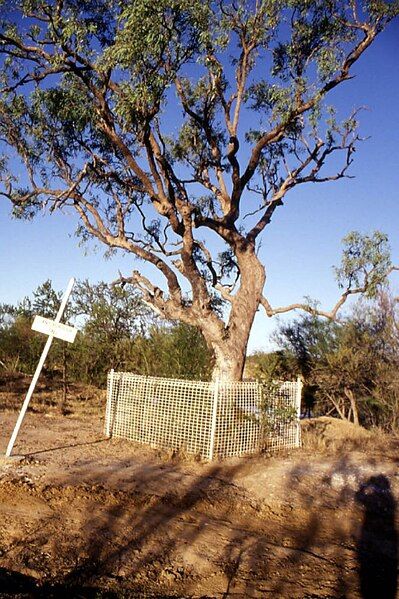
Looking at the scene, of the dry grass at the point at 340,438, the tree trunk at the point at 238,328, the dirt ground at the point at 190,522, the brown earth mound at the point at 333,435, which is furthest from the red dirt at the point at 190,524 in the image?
the tree trunk at the point at 238,328

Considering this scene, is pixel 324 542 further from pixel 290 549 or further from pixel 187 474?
pixel 187 474

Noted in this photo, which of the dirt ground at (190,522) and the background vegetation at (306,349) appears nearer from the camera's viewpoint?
the dirt ground at (190,522)

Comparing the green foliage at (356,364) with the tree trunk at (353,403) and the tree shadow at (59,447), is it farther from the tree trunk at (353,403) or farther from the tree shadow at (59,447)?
the tree shadow at (59,447)

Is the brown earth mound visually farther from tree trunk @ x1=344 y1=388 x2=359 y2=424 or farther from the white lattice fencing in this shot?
tree trunk @ x1=344 y1=388 x2=359 y2=424

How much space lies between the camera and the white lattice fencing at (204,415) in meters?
10.2

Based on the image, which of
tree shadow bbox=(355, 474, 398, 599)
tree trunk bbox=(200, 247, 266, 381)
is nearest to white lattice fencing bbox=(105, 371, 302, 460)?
tree trunk bbox=(200, 247, 266, 381)

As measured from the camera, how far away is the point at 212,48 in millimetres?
12961

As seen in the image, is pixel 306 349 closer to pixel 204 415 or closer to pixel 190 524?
pixel 204 415

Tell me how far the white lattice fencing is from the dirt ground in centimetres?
41

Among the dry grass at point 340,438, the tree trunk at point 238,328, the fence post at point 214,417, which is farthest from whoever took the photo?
the tree trunk at point 238,328

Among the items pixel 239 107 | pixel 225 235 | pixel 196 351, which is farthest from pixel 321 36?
pixel 196 351

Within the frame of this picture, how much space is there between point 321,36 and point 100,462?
12196 mm

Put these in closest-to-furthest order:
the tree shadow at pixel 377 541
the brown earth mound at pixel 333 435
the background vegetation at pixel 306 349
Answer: the tree shadow at pixel 377 541, the brown earth mound at pixel 333 435, the background vegetation at pixel 306 349

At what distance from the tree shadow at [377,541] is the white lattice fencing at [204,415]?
2.61 metres
